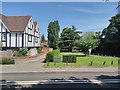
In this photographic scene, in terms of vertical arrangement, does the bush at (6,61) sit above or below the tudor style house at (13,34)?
below

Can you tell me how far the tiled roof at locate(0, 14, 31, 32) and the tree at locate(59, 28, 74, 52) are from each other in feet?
106

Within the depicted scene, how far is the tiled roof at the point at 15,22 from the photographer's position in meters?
42.1

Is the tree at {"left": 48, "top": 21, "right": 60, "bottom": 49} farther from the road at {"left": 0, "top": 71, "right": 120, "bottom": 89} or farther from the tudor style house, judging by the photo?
the road at {"left": 0, "top": 71, "right": 120, "bottom": 89}

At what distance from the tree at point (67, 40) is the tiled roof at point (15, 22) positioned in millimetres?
32366

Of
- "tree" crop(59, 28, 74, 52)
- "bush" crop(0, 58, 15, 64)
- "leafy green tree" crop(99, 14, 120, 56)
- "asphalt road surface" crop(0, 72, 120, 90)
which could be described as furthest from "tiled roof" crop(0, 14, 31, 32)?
"tree" crop(59, 28, 74, 52)

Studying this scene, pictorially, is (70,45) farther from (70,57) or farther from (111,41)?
(70,57)

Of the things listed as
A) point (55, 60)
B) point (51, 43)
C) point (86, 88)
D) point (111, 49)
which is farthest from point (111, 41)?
point (86, 88)

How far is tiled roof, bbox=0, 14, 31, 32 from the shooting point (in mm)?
42125

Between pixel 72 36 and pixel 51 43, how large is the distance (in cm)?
1400

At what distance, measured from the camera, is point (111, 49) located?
57.1 m

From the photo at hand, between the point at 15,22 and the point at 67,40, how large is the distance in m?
34.4

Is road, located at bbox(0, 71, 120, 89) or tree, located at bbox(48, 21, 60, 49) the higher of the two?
tree, located at bbox(48, 21, 60, 49)

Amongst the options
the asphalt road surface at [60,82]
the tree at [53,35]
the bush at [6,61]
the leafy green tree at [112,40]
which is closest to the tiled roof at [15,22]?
the bush at [6,61]

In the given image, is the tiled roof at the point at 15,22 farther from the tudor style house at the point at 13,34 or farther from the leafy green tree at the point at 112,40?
the leafy green tree at the point at 112,40
